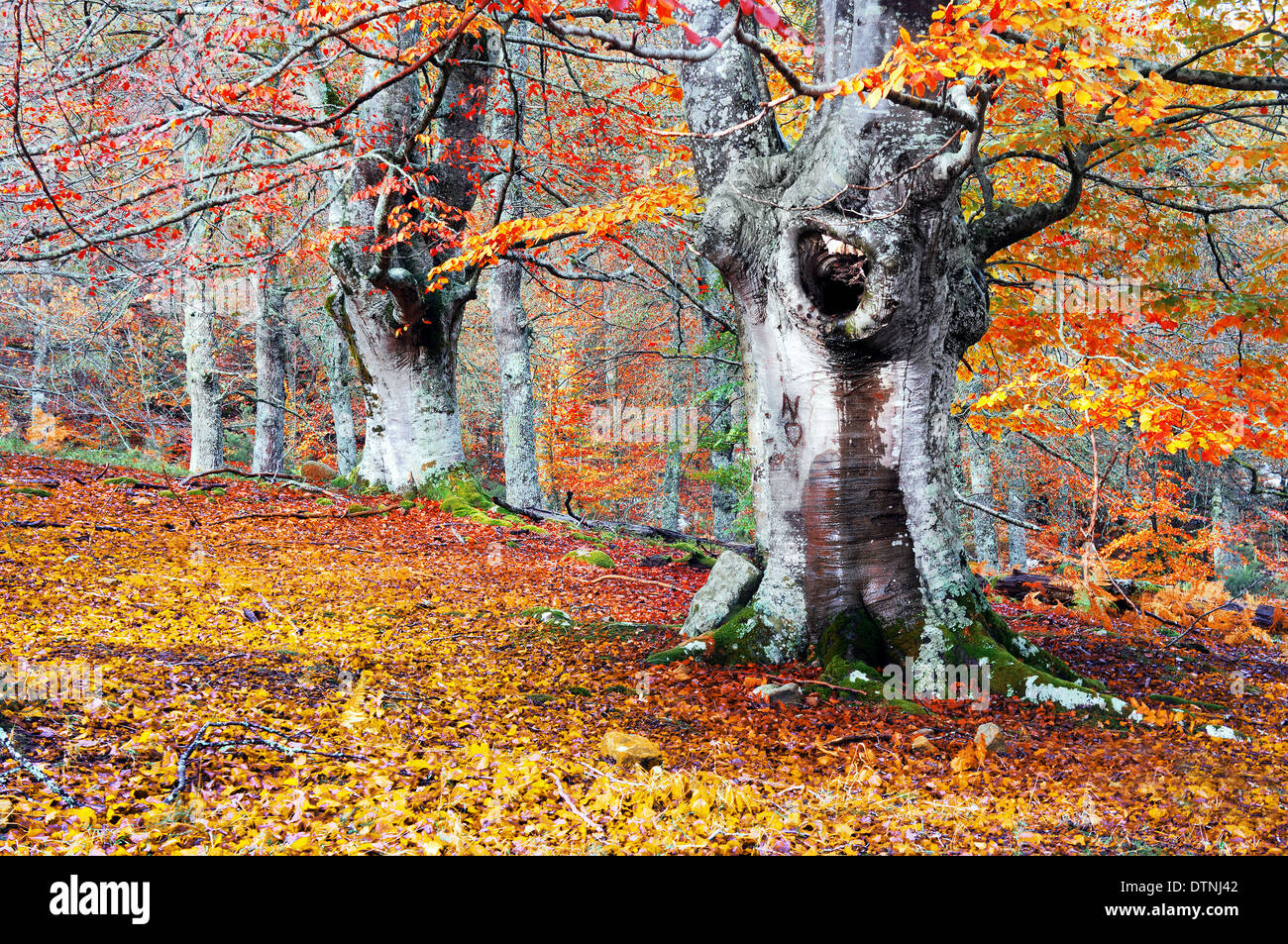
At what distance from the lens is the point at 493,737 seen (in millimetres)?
3617

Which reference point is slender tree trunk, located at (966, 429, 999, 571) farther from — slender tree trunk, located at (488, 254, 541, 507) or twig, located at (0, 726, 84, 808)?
twig, located at (0, 726, 84, 808)

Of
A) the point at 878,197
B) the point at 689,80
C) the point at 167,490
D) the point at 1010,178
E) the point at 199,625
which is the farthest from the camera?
the point at 167,490

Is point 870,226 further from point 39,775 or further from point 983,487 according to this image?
point 983,487

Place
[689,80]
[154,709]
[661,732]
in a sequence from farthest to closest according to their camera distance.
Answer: [689,80], [661,732], [154,709]

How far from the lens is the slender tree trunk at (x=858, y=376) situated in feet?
14.5

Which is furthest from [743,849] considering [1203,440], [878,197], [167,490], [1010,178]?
[167,490]

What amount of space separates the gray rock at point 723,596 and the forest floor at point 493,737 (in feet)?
1.20

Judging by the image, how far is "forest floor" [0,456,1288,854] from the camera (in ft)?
8.93

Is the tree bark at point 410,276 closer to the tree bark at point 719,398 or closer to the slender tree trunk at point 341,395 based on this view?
the tree bark at point 719,398

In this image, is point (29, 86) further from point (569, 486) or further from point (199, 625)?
point (569, 486)

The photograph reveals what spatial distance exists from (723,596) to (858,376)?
1.79 metres

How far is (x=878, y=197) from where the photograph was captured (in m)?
4.44

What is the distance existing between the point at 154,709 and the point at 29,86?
17.9 ft

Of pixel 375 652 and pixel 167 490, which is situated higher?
pixel 167 490
